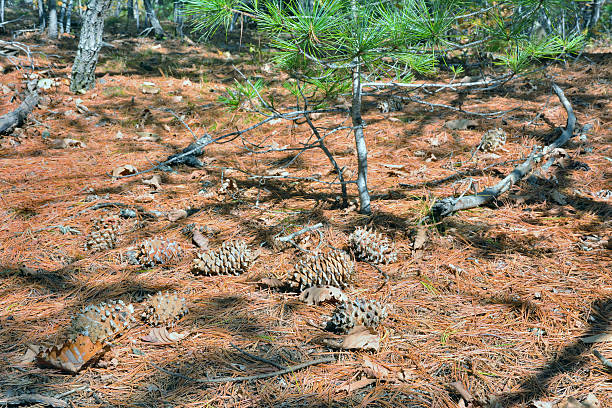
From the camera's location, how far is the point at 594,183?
2.80 metres

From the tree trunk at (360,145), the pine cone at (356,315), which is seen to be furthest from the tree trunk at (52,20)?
the pine cone at (356,315)

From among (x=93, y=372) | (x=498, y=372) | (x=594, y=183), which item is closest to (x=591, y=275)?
(x=498, y=372)

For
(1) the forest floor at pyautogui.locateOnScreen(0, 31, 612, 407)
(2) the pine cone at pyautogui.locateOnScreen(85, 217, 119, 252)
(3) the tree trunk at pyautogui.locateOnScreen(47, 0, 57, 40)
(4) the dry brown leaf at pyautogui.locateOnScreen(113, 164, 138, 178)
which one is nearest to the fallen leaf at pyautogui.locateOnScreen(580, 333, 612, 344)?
(1) the forest floor at pyautogui.locateOnScreen(0, 31, 612, 407)

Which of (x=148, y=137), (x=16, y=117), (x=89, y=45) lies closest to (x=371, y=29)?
(x=148, y=137)

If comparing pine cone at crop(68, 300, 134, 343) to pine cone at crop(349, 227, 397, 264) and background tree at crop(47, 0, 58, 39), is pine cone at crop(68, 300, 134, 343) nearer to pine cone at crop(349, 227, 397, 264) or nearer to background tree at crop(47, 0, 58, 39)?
pine cone at crop(349, 227, 397, 264)

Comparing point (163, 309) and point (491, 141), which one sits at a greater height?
point (491, 141)

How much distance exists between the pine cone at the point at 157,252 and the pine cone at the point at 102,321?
0.42 meters

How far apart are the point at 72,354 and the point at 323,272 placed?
108 cm

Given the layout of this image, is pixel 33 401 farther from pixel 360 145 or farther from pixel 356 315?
pixel 360 145

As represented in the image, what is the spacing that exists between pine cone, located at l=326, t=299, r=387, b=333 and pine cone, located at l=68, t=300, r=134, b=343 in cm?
87

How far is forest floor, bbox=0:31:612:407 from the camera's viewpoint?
1424 millimetres

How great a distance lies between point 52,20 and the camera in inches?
333

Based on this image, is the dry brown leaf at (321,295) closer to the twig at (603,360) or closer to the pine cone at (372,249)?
the pine cone at (372,249)

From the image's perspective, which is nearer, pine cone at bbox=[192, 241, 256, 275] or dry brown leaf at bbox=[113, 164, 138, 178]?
pine cone at bbox=[192, 241, 256, 275]
